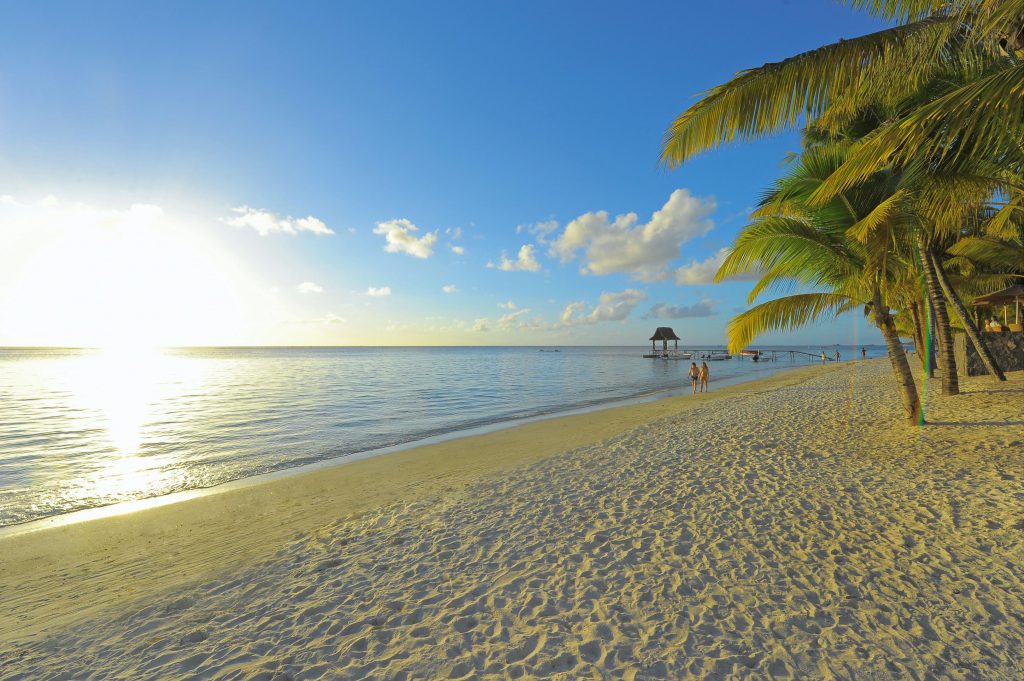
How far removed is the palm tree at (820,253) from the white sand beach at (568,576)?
8.02 feet

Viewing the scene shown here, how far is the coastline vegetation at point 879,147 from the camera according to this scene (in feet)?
13.5

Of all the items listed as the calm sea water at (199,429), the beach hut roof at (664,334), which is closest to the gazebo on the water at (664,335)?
the beach hut roof at (664,334)

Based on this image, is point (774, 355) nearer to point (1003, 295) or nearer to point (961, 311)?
point (1003, 295)

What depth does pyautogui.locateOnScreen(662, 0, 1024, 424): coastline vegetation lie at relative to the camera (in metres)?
4.12

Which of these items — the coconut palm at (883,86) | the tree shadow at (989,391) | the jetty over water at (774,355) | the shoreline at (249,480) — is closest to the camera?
the coconut palm at (883,86)

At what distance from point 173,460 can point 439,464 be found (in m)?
6.64

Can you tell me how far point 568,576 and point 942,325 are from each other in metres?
12.5

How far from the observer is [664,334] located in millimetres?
65938

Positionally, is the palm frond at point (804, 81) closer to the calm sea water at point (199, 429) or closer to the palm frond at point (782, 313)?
the palm frond at point (782, 313)

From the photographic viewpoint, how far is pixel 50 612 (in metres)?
3.95

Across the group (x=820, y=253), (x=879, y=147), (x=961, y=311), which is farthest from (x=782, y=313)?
(x=961, y=311)

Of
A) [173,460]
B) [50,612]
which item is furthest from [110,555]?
[173,460]

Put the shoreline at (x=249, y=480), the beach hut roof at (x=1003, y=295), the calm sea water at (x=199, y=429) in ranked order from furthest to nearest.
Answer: the beach hut roof at (x=1003, y=295), the calm sea water at (x=199, y=429), the shoreline at (x=249, y=480)

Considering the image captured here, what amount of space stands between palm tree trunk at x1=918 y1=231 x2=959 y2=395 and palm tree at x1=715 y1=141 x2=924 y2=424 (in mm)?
1409
